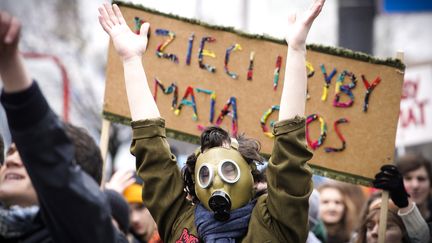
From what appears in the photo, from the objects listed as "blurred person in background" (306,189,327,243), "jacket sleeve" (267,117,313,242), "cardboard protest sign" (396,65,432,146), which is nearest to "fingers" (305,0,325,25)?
"jacket sleeve" (267,117,313,242)

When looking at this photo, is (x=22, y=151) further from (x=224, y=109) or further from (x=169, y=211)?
(x=224, y=109)

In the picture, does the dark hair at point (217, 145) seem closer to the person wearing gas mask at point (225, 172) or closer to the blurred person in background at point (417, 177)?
the person wearing gas mask at point (225, 172)

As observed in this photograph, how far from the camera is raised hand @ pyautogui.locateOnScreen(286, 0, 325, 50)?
4.19 meters

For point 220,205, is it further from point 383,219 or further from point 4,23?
point 4,23

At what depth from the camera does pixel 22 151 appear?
3.11m

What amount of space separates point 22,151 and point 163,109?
241 centimetres

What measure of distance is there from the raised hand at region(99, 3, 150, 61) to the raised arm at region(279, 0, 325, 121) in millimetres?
591

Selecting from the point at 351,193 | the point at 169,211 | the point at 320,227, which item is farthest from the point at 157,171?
the point at 351,193

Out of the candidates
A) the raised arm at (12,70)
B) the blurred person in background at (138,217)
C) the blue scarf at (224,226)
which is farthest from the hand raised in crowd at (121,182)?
the raised arm at (12,70)

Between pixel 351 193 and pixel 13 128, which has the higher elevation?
pixel 13 128

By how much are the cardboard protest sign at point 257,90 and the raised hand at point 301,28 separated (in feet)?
3.68

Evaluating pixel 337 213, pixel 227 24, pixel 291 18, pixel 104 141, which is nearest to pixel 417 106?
pixel 227 24

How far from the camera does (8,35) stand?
294 cm

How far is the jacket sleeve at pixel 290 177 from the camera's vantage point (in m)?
4.02
